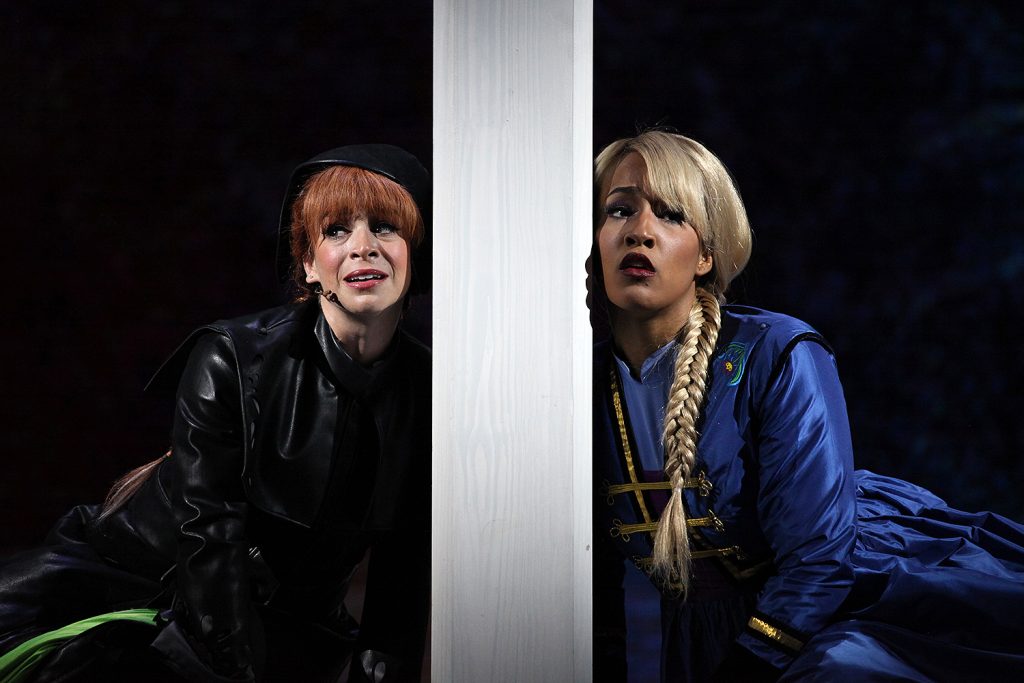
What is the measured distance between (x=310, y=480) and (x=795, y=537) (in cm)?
110

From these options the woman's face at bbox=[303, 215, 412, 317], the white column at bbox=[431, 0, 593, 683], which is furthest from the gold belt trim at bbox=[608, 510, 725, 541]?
the woman's face at bbox=[303, 215, 412, 317]

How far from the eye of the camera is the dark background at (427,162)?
8.17ft

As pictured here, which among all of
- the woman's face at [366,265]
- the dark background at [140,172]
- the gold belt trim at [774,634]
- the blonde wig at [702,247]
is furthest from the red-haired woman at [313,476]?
the gold belt trim at [774,634]

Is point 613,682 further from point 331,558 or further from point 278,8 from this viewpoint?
point 278,8

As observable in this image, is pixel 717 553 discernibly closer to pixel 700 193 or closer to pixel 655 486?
pixel 655 486

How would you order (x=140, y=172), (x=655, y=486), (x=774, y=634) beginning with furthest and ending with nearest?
(x=140, y=172) < (x=655, y=486) < (x=774, y=634)

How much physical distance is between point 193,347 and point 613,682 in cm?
127

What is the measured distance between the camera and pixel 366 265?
2576mm

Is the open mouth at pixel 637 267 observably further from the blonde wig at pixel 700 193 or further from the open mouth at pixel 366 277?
the open mouth at pixel 366 277

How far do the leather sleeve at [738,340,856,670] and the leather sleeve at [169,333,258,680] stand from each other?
1.14 metres

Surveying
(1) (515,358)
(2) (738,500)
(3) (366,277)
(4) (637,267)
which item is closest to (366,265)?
(3) (366,277)

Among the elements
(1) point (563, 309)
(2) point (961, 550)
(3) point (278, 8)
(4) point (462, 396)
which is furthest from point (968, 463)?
(3) point (278, 8)

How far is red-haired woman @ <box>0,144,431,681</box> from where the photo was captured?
8.43 ft

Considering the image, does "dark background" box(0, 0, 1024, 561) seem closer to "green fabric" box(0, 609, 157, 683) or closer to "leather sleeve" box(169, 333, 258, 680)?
"leather sleeve" box(169, 333, 258, 680)
